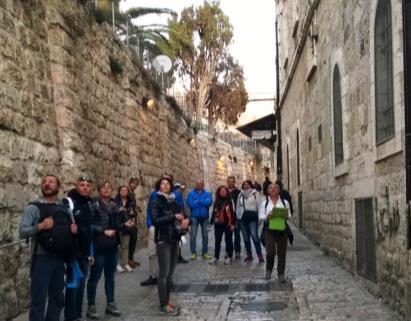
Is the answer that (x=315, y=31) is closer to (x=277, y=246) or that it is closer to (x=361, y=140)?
(x=361, y=140)

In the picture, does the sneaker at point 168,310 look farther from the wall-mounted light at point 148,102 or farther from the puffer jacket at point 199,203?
the wall-mounted light at point 148,102

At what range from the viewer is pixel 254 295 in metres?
7.92

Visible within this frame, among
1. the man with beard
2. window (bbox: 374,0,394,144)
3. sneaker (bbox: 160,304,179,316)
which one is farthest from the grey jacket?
window (bbox: 374,0,394,144)

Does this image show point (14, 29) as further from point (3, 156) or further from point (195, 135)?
point (195, 135)

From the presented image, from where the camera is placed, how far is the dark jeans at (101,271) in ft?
21.6

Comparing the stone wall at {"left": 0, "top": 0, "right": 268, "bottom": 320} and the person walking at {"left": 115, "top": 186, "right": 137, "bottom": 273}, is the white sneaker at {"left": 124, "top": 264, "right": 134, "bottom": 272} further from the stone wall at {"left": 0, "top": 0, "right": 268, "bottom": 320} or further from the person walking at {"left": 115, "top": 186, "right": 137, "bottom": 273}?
the stone wall at {"left": 0, "top": 0, "right": 268, "bottom": 320}

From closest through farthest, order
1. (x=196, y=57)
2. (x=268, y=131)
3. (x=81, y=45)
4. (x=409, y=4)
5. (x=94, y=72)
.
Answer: (x=409, y=4) < (x=81, y=45) < (x=94, y=72) < (x=268, y=131) < (x=196, y=57)

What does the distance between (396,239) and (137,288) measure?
12.5ft

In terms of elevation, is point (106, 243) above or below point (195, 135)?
below

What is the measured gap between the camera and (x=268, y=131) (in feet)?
103

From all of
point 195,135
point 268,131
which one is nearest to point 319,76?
point 195,135

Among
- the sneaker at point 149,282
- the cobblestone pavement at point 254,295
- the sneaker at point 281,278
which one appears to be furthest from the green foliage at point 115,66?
the sneaker at point 281,278

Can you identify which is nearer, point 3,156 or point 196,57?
point 3,156

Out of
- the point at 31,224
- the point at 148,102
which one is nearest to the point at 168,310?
the point at 31,224
